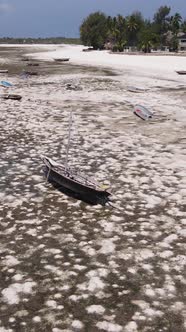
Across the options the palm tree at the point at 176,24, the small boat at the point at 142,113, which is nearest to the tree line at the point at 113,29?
the palm tree at the point at 176,24

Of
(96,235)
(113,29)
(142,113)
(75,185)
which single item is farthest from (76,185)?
(113,29)

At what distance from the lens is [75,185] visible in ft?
42.5

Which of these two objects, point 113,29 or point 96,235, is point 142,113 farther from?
point 113,29

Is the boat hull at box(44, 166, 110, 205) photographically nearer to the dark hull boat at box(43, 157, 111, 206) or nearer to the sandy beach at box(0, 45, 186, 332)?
the dark hull boat at box(43, 157, 111, 206)

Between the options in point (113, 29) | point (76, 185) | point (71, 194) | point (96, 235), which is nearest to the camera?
point (96, 235)

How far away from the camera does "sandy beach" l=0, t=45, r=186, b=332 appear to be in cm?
776

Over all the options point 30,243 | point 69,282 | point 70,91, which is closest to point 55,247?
point 30,243

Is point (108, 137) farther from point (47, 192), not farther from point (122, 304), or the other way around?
point (122, 304)

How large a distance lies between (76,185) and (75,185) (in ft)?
0.19

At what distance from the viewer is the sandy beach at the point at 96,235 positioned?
25.5 feet

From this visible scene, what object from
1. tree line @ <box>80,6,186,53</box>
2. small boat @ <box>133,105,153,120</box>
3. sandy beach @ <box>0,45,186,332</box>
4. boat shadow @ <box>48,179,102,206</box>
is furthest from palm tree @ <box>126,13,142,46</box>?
boat shadow @ <box>48,179,102,206</box>

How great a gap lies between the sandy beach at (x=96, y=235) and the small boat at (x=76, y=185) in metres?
0.28

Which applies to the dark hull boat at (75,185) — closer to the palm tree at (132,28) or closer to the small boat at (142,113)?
the small boat at (142,113)

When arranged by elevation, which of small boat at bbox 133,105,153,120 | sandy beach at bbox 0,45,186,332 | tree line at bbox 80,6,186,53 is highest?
tree line at bbox 80,6,186,53
